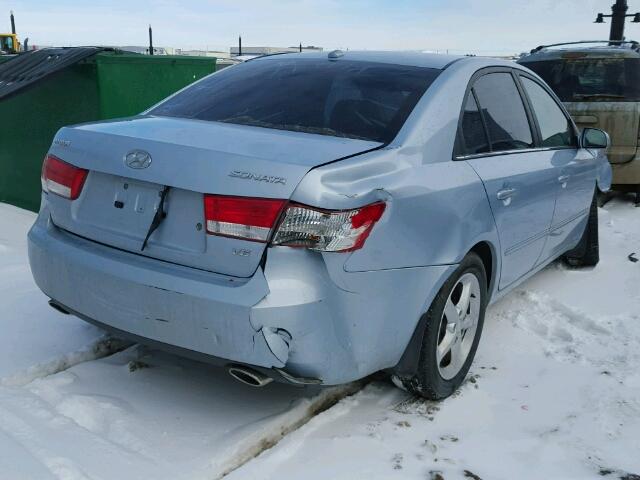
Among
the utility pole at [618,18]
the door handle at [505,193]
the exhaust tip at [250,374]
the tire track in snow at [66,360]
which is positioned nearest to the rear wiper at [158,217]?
the exhaust tip at [250,374]

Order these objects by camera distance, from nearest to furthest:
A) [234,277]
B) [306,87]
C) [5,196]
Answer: [234,277] < [306,87] < [5,196]

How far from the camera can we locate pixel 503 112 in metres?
3.62

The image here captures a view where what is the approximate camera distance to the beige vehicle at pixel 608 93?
7.12 metres

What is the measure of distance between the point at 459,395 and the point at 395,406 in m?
0.34

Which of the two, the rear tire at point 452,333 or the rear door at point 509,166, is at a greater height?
the rear door at point 509,166

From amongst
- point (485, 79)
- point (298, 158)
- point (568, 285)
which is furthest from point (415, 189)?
point (568, 285)

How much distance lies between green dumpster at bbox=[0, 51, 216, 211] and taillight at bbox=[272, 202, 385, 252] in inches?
147

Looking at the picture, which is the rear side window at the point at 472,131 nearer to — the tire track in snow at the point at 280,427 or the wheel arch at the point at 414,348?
the wheel arch at the point at 414,348

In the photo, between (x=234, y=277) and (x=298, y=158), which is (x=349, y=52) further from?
(x=234, y=277)

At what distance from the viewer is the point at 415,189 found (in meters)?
2.62

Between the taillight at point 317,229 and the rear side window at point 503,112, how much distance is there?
132cm

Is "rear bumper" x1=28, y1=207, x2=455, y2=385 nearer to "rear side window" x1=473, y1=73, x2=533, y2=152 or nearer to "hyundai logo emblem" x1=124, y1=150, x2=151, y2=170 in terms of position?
"hyundai logo emblem" x1=124, y1=150, x2=151, y2=170

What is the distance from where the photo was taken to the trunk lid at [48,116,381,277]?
2338 millimetres

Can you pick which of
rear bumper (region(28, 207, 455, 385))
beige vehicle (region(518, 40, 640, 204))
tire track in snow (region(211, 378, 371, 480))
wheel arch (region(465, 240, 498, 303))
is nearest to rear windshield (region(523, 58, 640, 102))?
beige vehicle (region(518, 40, 640, 204))
